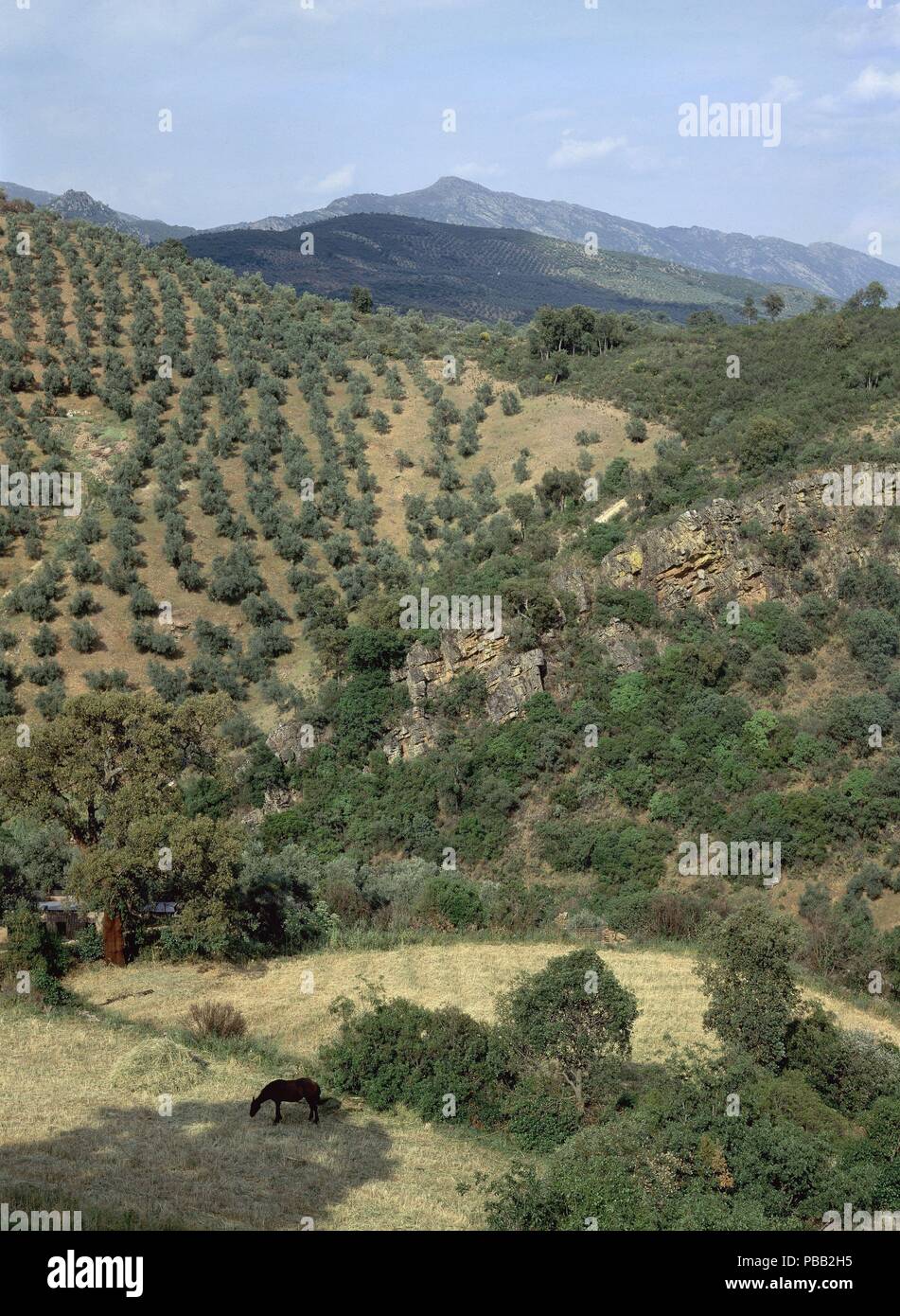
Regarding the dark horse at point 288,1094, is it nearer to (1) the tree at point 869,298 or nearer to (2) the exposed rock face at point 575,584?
(2) the exposed rock face at point 575,584

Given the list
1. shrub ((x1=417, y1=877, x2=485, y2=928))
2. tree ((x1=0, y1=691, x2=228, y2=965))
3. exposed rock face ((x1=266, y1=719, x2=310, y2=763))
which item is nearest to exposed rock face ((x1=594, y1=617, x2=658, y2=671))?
exposed rock face ((x1=266, y1=719, x2=310, y2=763))

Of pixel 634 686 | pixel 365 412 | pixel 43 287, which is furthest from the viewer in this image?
pixel 43 287

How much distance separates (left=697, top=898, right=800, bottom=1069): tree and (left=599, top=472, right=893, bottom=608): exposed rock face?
20735 mm

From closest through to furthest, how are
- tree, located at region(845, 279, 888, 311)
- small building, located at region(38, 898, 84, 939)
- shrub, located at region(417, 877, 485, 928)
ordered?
1. small building, located at region(38, 898, 84, 939)
2. shrub, located at region(417, 877, 485, 928)
3. tree, located at region(845, 279, 888, 311)

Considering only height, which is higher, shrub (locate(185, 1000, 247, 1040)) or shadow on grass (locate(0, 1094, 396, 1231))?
shadow on grass (locate(0, 1094, 396, 1231))

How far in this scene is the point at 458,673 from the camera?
128 feet

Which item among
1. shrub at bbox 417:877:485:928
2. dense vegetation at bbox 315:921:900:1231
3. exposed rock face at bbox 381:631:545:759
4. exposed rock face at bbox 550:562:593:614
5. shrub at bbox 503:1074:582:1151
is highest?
exposed rock face at bbox 550:562:593:614

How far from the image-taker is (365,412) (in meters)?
58.6

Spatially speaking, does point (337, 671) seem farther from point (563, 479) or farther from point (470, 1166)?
point (470, 1166)

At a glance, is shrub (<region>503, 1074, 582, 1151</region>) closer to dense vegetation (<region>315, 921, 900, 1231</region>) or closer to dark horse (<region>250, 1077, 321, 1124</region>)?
dense vegetation (<region>315, 921, 900, 1231</region>)

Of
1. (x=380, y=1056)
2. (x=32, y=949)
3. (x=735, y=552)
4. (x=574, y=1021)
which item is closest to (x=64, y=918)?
(x=32, y=949)

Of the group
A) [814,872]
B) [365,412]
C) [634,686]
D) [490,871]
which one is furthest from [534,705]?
[365,412]

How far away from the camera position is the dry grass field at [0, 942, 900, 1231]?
12648 millimetres

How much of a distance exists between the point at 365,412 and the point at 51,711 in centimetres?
2583
